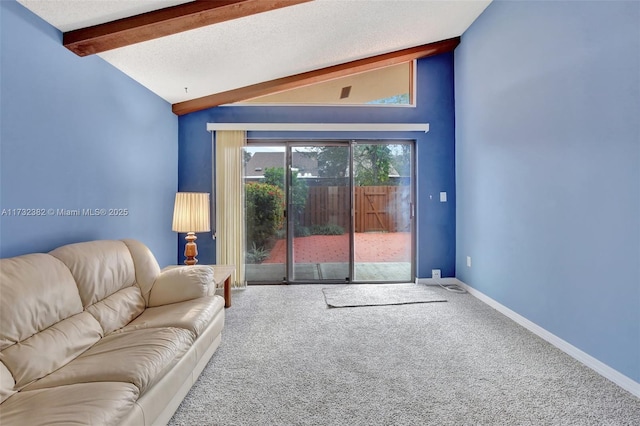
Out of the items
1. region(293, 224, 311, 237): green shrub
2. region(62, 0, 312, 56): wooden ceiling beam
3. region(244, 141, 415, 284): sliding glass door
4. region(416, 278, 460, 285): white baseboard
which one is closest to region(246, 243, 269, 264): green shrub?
region(244, 141, 415, 284): sliding glass door

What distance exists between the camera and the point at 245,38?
8.36 feet

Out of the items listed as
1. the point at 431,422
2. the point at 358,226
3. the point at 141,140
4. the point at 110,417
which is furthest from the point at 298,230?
the point at 110,417

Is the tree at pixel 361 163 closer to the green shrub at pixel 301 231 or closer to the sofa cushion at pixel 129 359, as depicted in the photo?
the green shrub at pixel 301 231

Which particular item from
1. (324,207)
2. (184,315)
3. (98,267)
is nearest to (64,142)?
(98,267)

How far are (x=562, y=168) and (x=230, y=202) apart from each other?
3.54 metres

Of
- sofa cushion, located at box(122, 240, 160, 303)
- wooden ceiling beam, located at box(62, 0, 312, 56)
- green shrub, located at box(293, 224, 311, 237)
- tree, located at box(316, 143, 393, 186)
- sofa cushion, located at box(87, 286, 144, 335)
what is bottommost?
sofa cushion, located at box(87, 286, 144, 335)

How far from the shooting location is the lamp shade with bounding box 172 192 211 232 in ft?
9.92

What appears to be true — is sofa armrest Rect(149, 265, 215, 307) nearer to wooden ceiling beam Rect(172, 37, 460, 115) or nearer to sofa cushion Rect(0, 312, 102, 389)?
sofa cushion Rect(0, 312, 102, 389)

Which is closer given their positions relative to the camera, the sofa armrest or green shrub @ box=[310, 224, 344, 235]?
the sofa armrest

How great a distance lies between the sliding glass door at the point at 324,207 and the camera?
157 inches

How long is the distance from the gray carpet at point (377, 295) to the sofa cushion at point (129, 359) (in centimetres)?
192

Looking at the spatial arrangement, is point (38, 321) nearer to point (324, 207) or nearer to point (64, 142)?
point (64, 142)

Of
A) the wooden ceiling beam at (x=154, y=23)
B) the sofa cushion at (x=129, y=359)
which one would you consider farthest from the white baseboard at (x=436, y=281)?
the wooden ceiling beam at (x=154, y=23)

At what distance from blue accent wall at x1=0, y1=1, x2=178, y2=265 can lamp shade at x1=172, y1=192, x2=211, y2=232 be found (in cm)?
35
